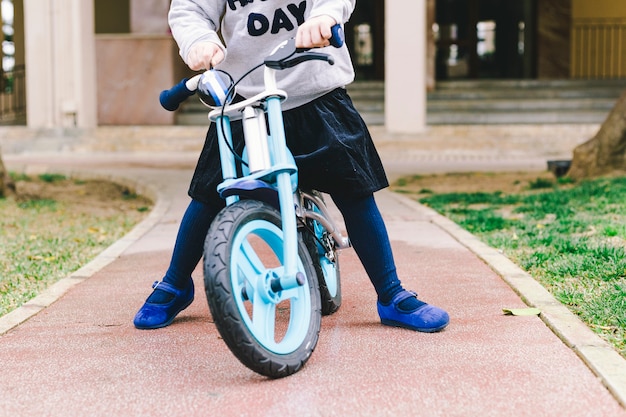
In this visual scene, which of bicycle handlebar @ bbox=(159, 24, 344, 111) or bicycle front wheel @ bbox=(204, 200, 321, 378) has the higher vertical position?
bicycle handlebar @ bbox=(159, 24, 344, 111)

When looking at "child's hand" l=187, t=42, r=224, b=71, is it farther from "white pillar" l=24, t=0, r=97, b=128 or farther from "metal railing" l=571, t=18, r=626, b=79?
"metal railing" l=571, t=18, r=626, b=79

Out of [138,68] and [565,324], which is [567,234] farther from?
[138,68]

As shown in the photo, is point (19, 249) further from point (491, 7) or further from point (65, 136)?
point (491, 7)

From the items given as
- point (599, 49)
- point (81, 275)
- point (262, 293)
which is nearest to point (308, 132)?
point (262, 293)

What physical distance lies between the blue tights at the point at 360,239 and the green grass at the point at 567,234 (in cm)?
87

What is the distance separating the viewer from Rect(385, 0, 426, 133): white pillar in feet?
55.5

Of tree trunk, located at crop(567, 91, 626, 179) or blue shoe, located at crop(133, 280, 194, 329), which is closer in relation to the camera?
blue shoe, located at crop(133, 280, 194, 329)

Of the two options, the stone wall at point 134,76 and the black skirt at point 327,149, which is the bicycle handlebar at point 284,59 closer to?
the black skirt at point 327,149

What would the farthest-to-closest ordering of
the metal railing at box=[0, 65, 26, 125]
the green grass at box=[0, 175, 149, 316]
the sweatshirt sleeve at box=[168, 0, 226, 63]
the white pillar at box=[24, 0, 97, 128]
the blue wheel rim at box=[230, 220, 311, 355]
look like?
the metal railing at box=[0, 65, 26, 125] < the white pillar at box=[24, 0, 97, 128] < the green grass at box=[0, 175, 149, 316] < the sweatshirt sleeve at box=[168, 0, 226, 63] < the blue wheel rim at box=[230, 220, 311, 355]

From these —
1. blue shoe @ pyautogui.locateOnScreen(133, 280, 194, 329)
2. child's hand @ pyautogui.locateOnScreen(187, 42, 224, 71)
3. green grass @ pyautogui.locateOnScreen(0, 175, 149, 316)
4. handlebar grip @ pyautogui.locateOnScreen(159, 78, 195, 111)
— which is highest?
child's hand @ pyautogui.locateOnScreen(187, 42, 224, 71)

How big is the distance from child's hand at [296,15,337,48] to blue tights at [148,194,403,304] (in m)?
0.76

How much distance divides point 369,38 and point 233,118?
22.7 metres

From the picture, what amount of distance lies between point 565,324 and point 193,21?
1.93m

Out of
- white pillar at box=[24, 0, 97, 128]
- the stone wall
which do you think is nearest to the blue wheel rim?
the stone wall
